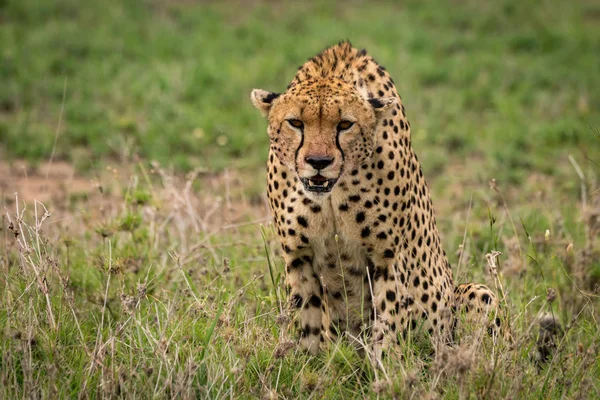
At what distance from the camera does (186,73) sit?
838cm

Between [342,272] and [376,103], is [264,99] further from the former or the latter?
[342,272]

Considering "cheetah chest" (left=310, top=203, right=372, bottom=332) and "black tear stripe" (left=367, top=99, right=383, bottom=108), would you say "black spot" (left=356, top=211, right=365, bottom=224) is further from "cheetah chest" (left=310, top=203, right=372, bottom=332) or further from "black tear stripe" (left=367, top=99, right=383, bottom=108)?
"black tear stripe" (left=367, top=99, right=383, bottom=108)

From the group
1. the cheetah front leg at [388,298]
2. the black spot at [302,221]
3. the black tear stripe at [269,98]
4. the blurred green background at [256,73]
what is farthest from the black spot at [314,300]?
the blurred green background at [256,73]

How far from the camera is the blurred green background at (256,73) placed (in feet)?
23.6

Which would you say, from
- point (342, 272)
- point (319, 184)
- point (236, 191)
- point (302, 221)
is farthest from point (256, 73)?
point (319, 184)

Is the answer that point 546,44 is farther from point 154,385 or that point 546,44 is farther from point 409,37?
point 154,385

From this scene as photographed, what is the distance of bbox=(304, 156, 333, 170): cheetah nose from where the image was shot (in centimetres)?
333

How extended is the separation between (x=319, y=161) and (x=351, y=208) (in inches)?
13.7

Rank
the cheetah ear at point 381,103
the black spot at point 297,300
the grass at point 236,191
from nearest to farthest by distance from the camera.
Result: the grass at point 236,191, the cheetah ear at point 381,103, the black spot at point 297,300

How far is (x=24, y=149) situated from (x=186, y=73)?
199cm

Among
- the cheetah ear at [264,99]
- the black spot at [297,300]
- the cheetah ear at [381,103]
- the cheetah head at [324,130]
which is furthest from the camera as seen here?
the black spot at [297,300]

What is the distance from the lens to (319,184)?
11.2 ft

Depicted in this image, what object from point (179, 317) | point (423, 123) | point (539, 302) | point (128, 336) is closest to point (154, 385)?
point (128, 336)

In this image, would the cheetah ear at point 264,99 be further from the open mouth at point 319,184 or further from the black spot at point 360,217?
the black spot at point 360,217
